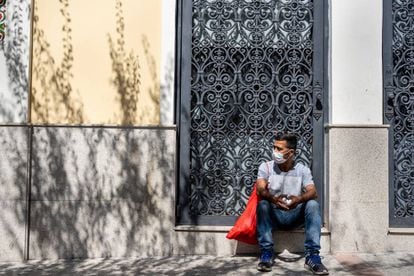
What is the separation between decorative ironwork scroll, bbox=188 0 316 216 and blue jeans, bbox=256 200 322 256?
0.66 meters

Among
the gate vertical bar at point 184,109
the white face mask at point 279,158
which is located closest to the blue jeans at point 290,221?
the white face mask at point 279,158

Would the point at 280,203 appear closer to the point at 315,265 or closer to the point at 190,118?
the point at 315,265

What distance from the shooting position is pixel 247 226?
6008mm

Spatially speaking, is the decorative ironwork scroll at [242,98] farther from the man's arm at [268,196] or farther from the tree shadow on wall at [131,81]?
the man's arm at [268,196]

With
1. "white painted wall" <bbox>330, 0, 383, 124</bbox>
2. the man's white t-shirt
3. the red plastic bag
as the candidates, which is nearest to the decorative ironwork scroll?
"white painted wall" <bbox>330, 0, 383, 124</bbox>

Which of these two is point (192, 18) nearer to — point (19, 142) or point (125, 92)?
point (125, 92)

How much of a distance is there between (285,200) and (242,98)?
1.42 m

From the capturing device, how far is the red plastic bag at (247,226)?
6.00 meters

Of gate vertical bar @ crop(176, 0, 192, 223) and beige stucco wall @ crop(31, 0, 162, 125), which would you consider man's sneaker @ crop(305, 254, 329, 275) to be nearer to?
gate vertical bar @ crop(176, 0, 192, 223)

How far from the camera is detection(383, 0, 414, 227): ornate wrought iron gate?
6.50 meters

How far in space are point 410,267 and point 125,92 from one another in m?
3.78

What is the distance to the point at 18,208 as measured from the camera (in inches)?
244

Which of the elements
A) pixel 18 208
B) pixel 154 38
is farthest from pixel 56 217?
pixel 154 38

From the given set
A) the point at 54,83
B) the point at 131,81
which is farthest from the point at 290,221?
the point at 54,83
